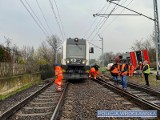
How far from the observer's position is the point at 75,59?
20.0 metres

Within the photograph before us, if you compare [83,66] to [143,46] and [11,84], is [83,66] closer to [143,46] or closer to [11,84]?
[11,84]

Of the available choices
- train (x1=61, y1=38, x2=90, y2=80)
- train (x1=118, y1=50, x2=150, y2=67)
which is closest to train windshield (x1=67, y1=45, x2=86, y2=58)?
train (x1=61, y1=38, x2=90, y2=80)

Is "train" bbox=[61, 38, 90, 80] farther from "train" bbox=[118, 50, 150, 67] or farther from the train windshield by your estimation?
"train" bbox=[118, 50, 150, 67]

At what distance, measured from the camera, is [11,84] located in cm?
1622

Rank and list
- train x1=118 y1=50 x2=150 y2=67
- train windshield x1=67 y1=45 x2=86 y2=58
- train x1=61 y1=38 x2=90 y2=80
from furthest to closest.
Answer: train x1=118 y1=50 x2=150 y2=67
train windshield x1=67 y1=45 x2=86 y2=58
train x1=61 y1=38 x2=90 y2=80

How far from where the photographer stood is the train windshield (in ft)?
66.4

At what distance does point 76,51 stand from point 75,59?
31.3 inches

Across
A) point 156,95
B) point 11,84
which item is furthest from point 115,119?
point 11,84

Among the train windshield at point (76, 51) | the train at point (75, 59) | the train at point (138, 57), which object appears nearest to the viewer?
the train at point (75, 59)

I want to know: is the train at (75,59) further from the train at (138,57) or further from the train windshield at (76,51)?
the train at (138,57)

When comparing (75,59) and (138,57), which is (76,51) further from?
(138,57)

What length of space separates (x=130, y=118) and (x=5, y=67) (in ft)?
35.2

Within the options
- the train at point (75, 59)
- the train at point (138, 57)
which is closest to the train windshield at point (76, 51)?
the train at point (75, 59)

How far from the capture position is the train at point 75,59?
19.8 metres
